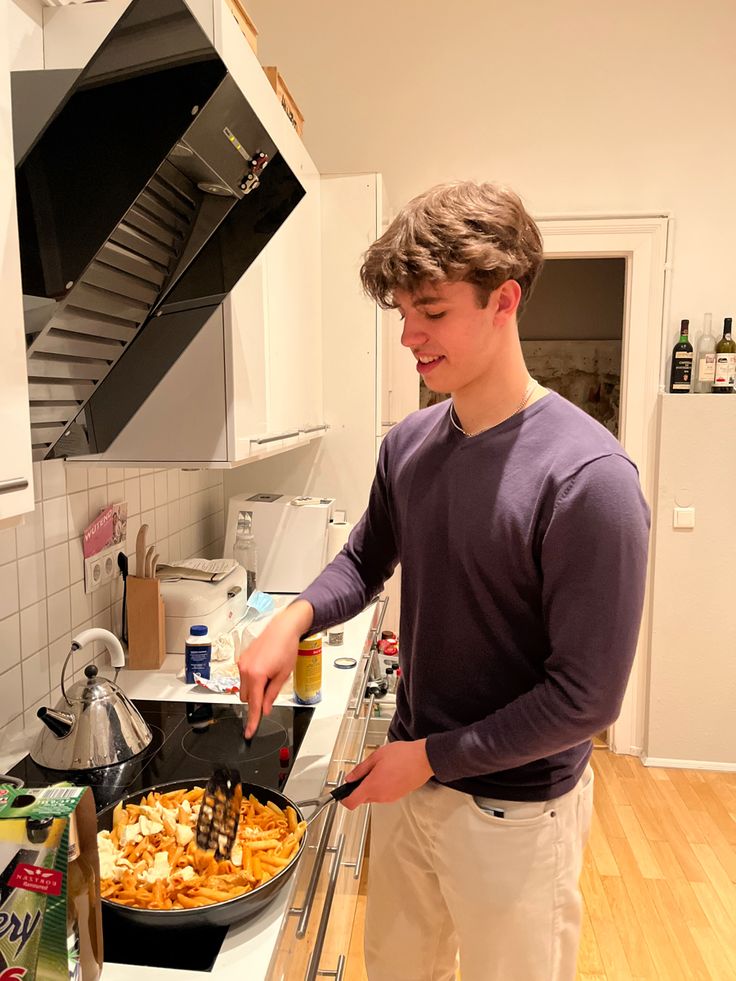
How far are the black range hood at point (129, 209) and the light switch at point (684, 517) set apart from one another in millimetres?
2096

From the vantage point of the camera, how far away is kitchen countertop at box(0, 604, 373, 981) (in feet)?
2.85

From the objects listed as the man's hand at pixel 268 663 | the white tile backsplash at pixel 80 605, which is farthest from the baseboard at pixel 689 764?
the white tile backsplash at pixel 80 605

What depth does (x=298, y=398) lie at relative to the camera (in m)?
2.19

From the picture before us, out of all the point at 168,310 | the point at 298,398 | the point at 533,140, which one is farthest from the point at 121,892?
the point at 533,140

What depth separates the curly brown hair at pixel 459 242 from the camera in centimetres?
98

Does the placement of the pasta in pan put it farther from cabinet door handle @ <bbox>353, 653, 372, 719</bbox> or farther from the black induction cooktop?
cabinet door handle @ <bbox>353, 653, 372, 719</bbox>

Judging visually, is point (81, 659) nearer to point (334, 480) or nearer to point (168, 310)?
point (168, 310)

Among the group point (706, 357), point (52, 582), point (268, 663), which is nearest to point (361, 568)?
point (268, 663)

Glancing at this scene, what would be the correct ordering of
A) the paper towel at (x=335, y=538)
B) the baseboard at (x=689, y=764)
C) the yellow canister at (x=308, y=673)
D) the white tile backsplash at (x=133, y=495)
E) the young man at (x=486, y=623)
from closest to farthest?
1. the young man at (x=486, y=623)
2. the yellow canister at (x=308, y=673)
3. the white tile backsplash at (x=133, y=495)
4. the paper towel at (x=335, y=538)
5. the baseboard at (x=689, y=764)

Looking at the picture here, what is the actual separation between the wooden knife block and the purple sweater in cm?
61

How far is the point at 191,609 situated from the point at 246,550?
47cm

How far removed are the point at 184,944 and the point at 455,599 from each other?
59 cm

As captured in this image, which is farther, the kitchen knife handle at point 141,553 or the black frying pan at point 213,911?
the kitchen knife handle at point 141,553

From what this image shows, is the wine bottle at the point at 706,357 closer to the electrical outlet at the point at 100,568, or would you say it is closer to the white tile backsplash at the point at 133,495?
the white tile backsplash at the point at 133,495
